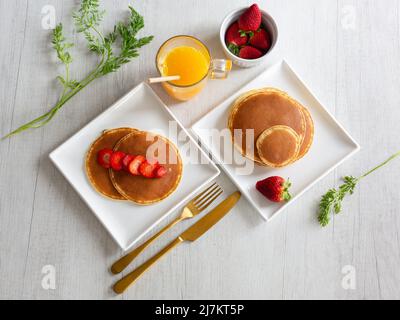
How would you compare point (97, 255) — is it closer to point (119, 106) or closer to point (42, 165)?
point (42, 165)

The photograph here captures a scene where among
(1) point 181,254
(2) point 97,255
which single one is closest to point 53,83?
(2) point 97,255

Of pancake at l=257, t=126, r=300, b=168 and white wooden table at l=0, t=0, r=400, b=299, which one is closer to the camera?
pancake at l=257, t=126, r=300, b=168

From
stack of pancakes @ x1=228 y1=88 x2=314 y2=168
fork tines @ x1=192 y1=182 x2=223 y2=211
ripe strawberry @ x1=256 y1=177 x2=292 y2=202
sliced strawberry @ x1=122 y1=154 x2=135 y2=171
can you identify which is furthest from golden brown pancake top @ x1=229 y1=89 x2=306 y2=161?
sliced strawberry @ x1=122 y1=154 x2=135 y2=171

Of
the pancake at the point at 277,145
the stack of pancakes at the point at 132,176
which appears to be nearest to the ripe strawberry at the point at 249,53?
the pancake at the point at 277,145

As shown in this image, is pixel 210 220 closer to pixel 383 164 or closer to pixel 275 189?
pixel 275 189

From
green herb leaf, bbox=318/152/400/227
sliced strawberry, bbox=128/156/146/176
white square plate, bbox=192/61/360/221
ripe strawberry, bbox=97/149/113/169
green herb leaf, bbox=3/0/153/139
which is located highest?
green herb leaf, bbox=3/0/153/139

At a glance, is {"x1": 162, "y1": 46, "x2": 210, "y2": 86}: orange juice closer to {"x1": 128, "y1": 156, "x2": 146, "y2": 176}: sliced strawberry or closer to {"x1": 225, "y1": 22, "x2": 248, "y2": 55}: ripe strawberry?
{"x1": 225, "y1": 22, "x2": 248, "y2": 55}: ripe strawberry
